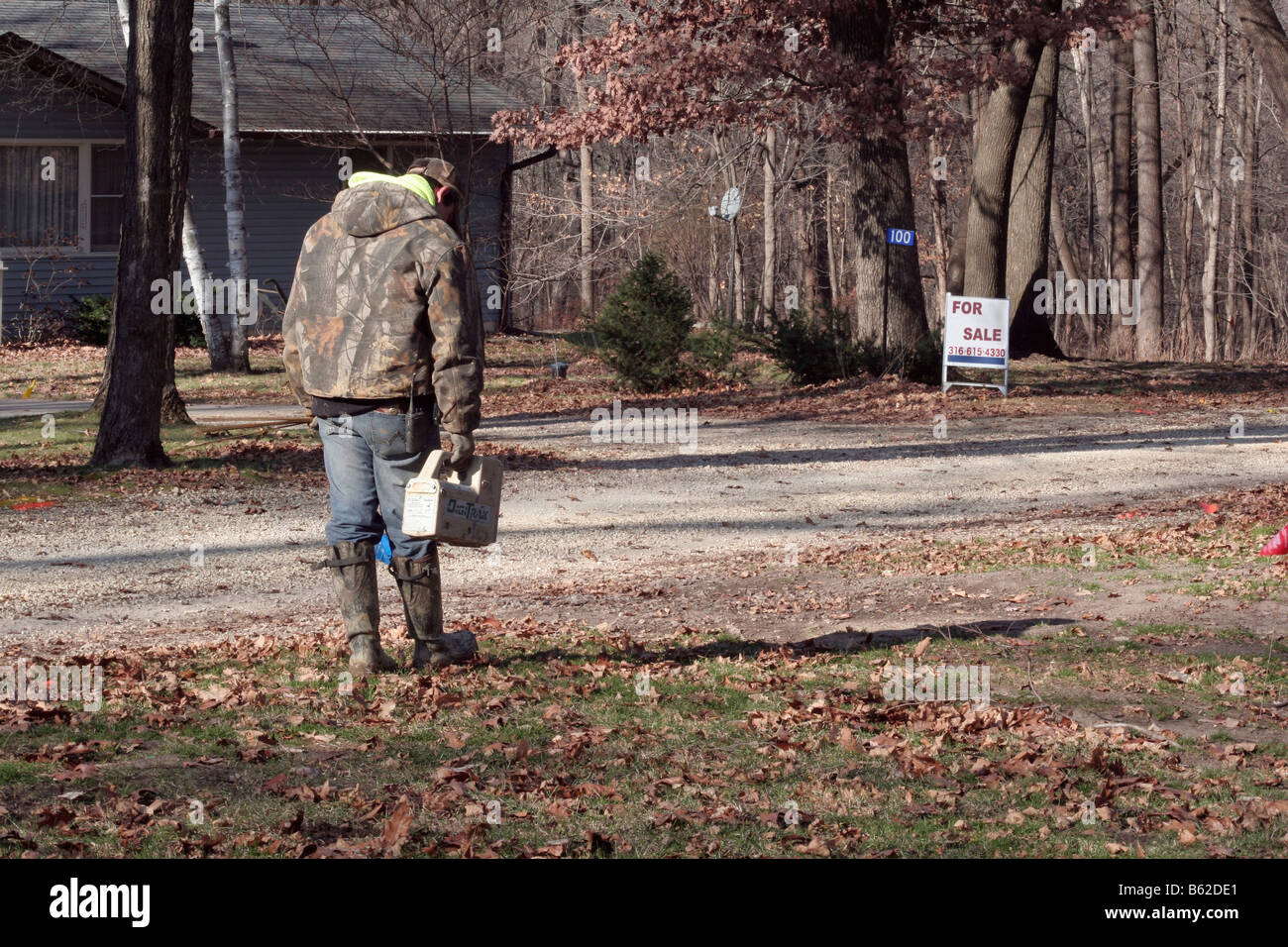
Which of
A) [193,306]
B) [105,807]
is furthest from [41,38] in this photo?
[105,807]

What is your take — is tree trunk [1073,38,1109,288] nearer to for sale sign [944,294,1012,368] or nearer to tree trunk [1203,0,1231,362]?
tree trunk [1203,0,1231,362]

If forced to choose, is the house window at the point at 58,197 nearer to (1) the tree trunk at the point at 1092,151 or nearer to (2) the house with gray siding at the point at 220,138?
(2) the house with gray siding at the point at 220,138

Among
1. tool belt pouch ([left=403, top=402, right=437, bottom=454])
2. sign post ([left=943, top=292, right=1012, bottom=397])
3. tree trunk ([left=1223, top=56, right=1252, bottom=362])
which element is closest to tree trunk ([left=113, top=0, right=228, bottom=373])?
sign post ([left=943, top=292, right=1012, bottom=397])

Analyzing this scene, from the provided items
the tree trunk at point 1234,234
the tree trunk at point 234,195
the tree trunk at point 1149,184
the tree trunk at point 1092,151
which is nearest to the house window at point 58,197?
the tree trunk at point 234,195

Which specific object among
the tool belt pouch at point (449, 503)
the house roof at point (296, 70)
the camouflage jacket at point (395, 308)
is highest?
the house roof at point (296, 70)

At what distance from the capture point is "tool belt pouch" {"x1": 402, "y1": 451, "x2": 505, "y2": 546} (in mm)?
6125

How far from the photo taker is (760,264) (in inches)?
2039

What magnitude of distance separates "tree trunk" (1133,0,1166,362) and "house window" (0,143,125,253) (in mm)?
23600

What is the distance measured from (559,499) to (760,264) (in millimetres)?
39460

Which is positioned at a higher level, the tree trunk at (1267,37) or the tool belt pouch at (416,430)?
the tree trunk at (1267,37)

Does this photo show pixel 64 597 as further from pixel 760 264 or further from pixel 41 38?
pixel 760 264

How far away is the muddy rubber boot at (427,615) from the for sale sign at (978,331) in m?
14.3

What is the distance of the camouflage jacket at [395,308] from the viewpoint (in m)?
6.13

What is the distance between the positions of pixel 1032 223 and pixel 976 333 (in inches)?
342
